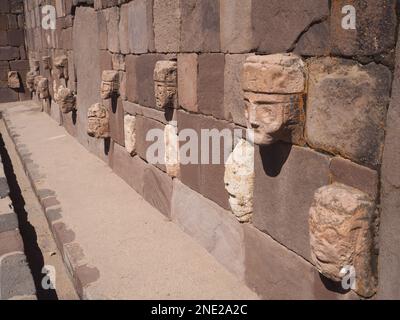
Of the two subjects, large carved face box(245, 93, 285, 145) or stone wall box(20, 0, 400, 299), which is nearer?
stone wall box(20, 0, 400, 299)

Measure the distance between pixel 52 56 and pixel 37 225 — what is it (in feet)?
19.9

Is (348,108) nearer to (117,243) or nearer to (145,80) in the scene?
(117,243)

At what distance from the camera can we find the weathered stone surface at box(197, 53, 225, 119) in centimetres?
318

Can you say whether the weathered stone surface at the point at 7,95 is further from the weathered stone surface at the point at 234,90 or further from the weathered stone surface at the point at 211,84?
the weathered stone surface at the point at 234,90

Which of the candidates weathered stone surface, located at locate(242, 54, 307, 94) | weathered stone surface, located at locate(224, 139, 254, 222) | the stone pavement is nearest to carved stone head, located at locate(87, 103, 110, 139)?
the stone pavement

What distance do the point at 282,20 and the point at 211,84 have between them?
99 cm

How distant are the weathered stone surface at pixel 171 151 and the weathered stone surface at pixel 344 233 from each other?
2070 millimetres

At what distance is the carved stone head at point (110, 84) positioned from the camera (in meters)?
5.36

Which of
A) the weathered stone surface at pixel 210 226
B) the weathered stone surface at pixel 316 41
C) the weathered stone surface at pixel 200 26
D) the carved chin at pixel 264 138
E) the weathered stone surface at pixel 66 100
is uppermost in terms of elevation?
the weathered stone surface at pixel 200 26

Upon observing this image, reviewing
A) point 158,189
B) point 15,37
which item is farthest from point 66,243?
point 15,37

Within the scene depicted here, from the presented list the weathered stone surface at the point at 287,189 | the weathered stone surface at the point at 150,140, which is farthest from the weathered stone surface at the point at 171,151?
the weathered stone surface at the point at 287,189

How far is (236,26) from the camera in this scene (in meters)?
2.87

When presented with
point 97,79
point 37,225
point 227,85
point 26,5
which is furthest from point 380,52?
point 26,5

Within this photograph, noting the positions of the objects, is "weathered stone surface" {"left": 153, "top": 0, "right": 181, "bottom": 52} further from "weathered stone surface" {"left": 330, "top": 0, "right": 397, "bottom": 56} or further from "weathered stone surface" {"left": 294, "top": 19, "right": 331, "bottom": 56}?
"weathered stone surface" {"left": 330, "top": 0, "right": 397, "bottom": 56}
